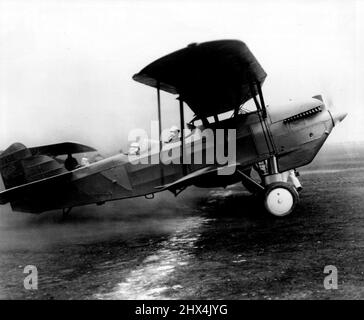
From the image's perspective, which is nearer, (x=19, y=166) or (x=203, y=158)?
(x=203, y=158)

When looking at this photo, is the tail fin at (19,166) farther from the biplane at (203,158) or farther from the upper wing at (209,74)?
the upper wing at (209,74)

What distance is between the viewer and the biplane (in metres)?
6.46

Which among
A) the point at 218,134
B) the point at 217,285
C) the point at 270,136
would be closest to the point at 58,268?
the point at 217,285

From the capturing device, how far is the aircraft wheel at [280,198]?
6.29 m

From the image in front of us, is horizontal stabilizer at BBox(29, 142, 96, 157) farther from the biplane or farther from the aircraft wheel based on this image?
the aircraft wheel

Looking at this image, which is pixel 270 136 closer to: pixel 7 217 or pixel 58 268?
pixel 58 268

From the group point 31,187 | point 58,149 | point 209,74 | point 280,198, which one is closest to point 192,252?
point 280,198

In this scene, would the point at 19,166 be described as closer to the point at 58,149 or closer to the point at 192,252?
the point at 58,149

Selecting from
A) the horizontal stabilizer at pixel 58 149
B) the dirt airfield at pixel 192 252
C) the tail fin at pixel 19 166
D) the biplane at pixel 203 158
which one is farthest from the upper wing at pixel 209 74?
the tail fin at pixel 19 166

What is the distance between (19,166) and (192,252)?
4122 mm

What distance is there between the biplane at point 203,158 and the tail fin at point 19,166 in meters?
0.02

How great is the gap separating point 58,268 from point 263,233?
297 centimetres

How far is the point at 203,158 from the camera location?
23.0 ft

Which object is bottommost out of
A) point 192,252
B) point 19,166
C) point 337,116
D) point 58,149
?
point 192,252
